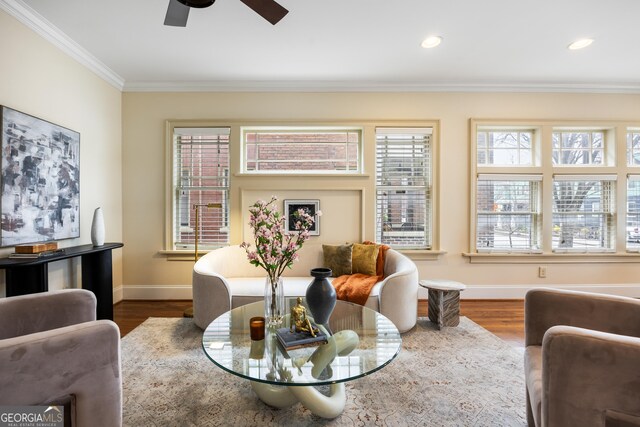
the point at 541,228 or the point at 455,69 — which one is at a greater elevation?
the point at 455,69

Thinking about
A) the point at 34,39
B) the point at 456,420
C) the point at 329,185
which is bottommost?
the point at 456,420

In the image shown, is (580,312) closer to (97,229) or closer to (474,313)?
(474,313)

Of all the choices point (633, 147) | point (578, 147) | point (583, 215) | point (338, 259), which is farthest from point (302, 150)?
point (633, 147)

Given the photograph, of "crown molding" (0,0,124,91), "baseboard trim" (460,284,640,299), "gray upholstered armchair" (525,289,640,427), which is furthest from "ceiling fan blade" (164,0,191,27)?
"baseboard trim" (460,284,640,299)

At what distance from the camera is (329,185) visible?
3.70 metres

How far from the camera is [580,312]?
151cm

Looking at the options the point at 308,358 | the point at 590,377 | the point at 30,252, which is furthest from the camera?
the point at 30,252

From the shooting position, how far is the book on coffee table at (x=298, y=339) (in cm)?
154

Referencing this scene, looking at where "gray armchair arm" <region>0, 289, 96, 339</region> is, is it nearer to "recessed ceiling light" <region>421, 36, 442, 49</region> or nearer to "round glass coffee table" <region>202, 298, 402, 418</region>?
"round glass coffee table" <region>202, 298, 402, 418</region>

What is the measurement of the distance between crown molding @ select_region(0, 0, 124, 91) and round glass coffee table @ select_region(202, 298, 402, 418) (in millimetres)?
2895

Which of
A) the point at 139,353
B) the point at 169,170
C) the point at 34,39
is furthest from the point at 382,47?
the point at 139,353

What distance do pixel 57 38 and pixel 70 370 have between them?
310 centimetres

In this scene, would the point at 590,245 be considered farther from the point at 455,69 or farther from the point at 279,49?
the point at 279,49

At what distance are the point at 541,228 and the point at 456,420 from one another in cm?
316
